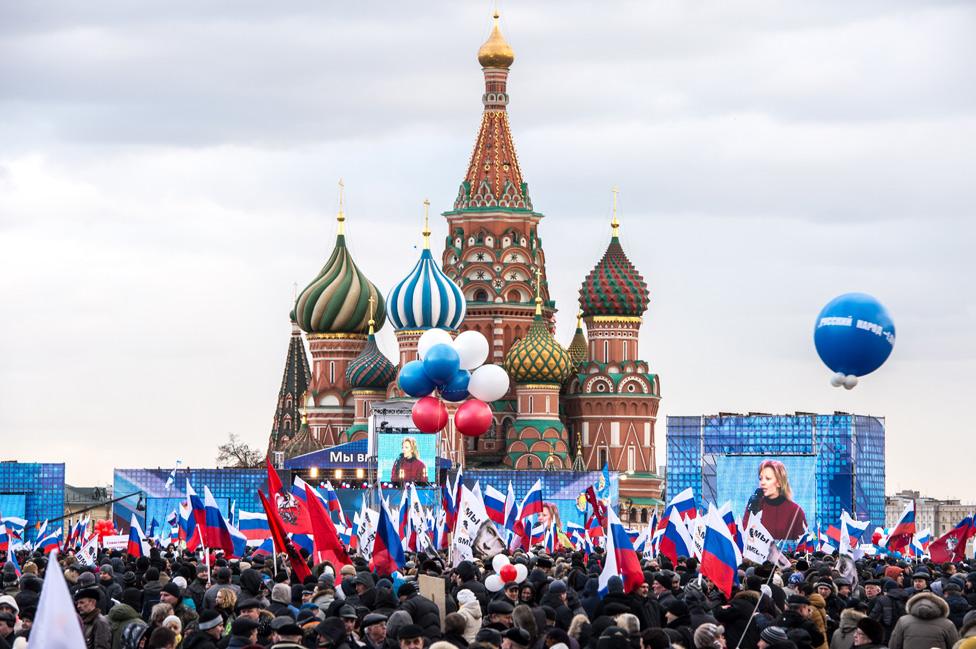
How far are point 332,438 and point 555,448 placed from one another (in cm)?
1012

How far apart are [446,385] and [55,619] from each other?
27.6 meters

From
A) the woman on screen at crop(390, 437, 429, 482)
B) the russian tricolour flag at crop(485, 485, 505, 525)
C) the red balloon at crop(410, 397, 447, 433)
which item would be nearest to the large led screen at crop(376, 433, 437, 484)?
the woman on screen at crop(390, 437, 429, 482)

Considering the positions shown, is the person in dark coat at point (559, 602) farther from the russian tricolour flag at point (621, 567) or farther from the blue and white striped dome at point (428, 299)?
the blue and white striped dome at point (428, 299)

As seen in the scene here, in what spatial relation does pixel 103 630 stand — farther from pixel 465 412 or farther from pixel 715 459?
pixel 715 459

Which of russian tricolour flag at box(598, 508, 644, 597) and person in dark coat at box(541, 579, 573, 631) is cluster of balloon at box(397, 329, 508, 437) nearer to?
russian tricolour flag at box(598, 508, 644, 597)

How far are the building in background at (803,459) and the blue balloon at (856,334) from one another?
3809cm

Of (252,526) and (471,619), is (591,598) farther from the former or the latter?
(252,526)

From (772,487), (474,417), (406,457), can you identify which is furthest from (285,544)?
(406,457)

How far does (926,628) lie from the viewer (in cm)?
1190

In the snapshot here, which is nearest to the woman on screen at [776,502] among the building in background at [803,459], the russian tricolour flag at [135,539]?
the building in background at [803,459]

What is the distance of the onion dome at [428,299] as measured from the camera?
6962 cm

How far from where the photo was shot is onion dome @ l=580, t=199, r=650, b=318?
247ft

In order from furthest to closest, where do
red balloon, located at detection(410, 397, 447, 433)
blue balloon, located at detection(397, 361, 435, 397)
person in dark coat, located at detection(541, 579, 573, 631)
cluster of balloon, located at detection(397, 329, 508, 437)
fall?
red balloon, located at detection(410, 397, 447, 433) → blue balloon, located at detection(397, 361, 435, 397) → cluster of balloon, located at detection(397, 329, 508, 437) → person in dark coat, located at detection(541, 579, 573, 631)

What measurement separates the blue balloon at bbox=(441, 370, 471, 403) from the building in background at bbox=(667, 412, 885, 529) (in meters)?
20.9
